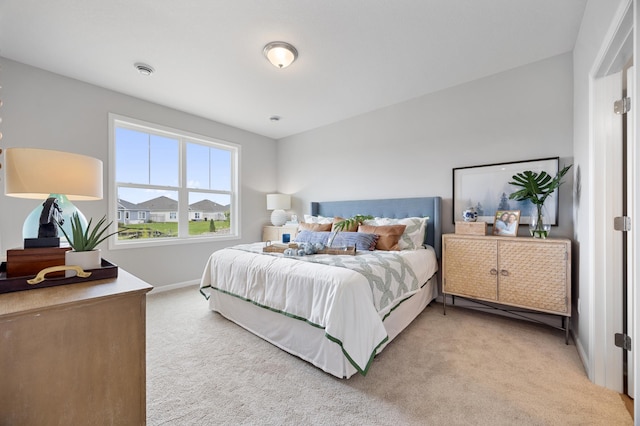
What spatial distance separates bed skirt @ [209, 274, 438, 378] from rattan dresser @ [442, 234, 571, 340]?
44cm

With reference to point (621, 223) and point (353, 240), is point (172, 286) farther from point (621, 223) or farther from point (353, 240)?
point (621, 223)

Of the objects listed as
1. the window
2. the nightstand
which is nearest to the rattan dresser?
the nightstand

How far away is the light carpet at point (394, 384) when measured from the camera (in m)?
1.38

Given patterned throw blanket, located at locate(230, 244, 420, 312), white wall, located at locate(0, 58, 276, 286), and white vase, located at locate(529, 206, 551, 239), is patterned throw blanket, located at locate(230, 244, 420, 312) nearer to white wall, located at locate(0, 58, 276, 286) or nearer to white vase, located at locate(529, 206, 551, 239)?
white vase, located at locate(529, 206, 551, 239)

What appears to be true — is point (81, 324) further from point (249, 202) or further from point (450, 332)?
point (249, 202)

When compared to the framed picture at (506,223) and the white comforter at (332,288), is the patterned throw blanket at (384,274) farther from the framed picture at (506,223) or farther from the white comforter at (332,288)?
the framed picture at (506,223)

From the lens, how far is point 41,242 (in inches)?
43.7

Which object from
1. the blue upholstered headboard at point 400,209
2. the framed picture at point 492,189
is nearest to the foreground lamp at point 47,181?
the blue upholstered headboard at point 400,209

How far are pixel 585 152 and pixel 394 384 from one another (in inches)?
87.7

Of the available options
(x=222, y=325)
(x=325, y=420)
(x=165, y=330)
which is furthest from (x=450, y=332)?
(x=165, y=330)

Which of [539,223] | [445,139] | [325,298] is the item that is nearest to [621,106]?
[539,223]

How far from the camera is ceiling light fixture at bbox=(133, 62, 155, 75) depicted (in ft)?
8.54

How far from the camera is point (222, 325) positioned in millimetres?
2486

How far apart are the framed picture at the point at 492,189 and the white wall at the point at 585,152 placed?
9.1 inches
